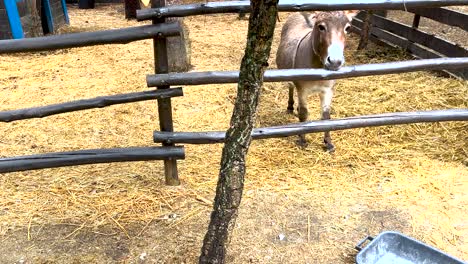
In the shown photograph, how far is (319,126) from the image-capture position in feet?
10.8

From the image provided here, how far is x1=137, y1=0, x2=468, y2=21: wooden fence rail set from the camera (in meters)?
2.72

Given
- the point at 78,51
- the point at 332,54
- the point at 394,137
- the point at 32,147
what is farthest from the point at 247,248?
the point at 78,51

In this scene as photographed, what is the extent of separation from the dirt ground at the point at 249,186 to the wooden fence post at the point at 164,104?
142mm

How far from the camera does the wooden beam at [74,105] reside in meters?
2.83

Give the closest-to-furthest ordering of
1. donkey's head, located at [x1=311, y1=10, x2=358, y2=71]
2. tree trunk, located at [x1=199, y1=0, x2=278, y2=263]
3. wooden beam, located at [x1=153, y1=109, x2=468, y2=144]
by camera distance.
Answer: tree trunk, located at [x1=199, y1=0, x2=278, y2=263], wooden beam, located at [x1=153, y1=109, x2=468, y2=144], donkey's head, located at [x1=311, y1=10, x2=358, y2=71]

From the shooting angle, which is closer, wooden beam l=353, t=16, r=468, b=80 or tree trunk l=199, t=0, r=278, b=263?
tree trunk l=199, t=0, r=278, b=263

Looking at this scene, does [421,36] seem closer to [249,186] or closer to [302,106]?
[302,106]

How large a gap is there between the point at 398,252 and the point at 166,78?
195 centimetres

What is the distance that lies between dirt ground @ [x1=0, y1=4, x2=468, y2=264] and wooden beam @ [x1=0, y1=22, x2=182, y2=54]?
1.23 meters

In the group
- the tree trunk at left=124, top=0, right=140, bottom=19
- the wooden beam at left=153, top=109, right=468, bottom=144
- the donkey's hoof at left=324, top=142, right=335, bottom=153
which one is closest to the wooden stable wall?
the wooden beam at left=153, top=109, right=468, bottom=144

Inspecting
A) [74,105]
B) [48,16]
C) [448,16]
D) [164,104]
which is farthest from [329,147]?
[48,16]

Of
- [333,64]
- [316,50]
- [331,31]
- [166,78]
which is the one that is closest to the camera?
[166,78]

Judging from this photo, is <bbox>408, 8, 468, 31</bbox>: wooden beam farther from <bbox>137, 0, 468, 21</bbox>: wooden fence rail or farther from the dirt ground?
<bbox>137, 0, 468, 21</bbox>: wooden fence rail

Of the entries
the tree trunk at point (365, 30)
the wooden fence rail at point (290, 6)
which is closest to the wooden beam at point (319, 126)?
the wooden fence rail at point (290, 6)
